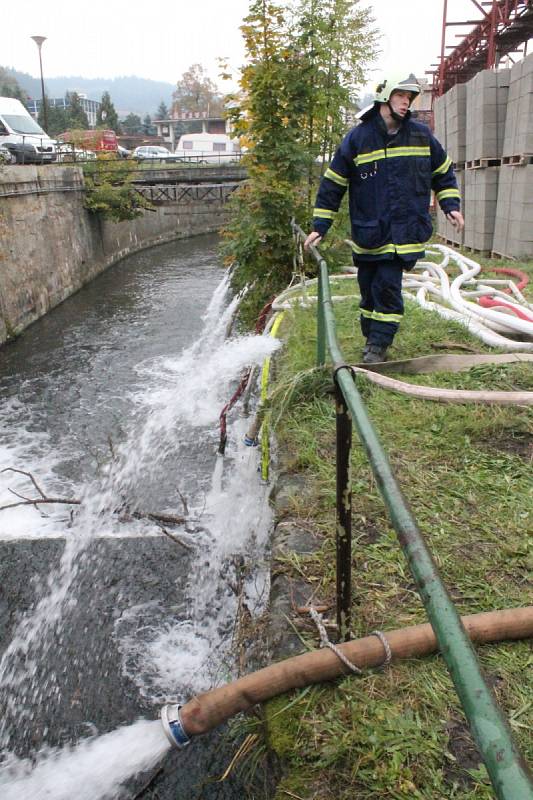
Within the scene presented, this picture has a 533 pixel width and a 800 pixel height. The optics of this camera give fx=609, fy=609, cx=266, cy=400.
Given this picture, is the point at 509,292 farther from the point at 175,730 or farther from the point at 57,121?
the point at 57,121

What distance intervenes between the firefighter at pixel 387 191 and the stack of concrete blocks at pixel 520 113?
15.6ft

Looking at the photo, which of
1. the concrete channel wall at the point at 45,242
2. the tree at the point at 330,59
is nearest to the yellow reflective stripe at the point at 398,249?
the tree at the point at 330,59

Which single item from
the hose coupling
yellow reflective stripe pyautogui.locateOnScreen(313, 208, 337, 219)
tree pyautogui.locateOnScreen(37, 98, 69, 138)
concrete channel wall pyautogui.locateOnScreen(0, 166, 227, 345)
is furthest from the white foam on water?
tree pyautogui.locateOnScreen(37, 98, 69, 138)

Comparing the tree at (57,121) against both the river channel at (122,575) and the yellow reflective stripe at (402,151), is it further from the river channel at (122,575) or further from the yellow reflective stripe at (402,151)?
the yellow reflective stripe at (402,151)

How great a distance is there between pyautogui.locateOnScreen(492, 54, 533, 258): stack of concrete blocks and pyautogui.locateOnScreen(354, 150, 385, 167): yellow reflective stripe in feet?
16.5

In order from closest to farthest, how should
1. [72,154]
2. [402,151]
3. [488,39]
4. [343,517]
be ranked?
[343,517] → [402,151] → [488,39] → [72,154]

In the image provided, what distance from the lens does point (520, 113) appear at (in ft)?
27.2

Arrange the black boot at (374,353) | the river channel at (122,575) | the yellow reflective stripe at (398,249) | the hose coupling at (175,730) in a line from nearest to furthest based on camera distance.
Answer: the hose coupling at (175,730) < the river channel at (122,575) < the yellow reflective stripe at (398,249) < the black boot at (374,353)

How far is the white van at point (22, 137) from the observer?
1963 cm

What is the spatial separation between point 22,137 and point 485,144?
1703 cm

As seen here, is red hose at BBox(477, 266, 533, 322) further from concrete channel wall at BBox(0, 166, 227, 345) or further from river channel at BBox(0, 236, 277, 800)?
concrete channel wall at BBox(0, 166, 227, 345)

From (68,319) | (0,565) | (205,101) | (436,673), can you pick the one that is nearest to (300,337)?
(0,565)

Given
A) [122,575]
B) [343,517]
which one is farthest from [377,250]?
[122,575]

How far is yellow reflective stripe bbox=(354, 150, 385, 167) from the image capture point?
3.89 metres
